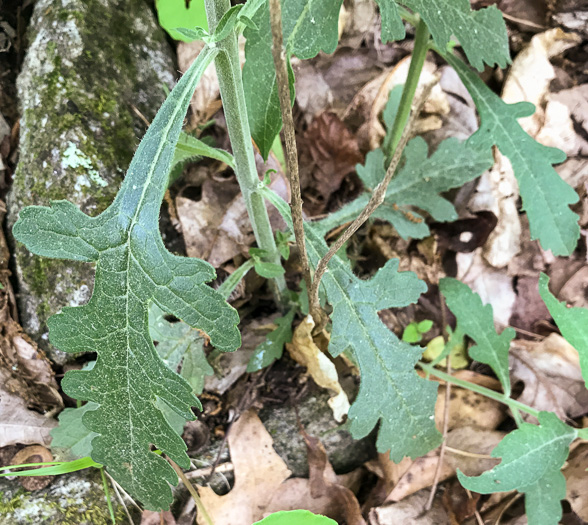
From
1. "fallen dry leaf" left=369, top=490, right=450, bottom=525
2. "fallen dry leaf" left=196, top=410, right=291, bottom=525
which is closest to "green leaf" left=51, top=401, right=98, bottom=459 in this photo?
"fallen dry leaf" left=196, top=410, right=291, bottom=525

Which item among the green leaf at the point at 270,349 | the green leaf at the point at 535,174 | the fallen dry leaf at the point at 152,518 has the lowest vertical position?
the fallen dry leaf at the point at 152,518

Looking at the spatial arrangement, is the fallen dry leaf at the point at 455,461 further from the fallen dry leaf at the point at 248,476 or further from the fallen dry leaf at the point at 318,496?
the fallen dry leaf at the point at 248,476

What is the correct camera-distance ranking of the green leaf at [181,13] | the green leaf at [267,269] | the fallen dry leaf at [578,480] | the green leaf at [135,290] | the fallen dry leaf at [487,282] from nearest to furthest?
1. the green leaf at [135,290]
2. the green leaf at [267,269]
3. the fallen dry leaf at [578,480]
4. the green leaf at [181,13]
5. the fallen dry leaf at [487,282]

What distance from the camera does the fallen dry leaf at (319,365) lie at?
1.51 metres

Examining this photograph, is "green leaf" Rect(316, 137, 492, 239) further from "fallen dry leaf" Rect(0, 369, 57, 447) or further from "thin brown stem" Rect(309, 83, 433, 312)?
"fallen dry leaf" Rect(0, 369, 57, 447)

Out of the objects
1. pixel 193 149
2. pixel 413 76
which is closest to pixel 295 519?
pixel 193 149

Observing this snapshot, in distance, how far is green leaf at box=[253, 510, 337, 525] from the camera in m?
1.19

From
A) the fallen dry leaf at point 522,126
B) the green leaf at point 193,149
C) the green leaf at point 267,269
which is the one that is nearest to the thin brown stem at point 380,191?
the green leaf at point 267,269

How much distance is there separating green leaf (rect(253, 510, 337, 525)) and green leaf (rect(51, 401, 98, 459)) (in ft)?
1.91

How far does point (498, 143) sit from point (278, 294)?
907 millimetres

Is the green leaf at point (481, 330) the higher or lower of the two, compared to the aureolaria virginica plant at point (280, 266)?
lower

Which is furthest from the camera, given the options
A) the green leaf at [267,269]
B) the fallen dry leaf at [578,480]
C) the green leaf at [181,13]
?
the green leaf at [181,13]

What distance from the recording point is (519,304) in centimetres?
188

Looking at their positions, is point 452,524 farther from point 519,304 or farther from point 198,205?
point 198,205
